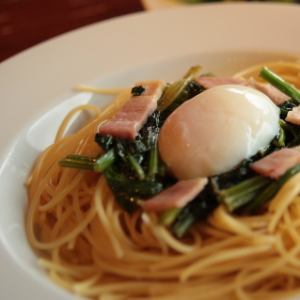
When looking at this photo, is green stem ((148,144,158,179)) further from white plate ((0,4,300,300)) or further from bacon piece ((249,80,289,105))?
white plate ((0,4,300,300))

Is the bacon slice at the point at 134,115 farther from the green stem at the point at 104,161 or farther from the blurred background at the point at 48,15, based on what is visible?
the blurred background at the point at 48,15

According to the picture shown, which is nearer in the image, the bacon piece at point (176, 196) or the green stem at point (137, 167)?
the bacon piece at point (176, 196)

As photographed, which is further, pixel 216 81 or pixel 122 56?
pixel 122 56

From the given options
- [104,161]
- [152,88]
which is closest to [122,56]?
[152,88]

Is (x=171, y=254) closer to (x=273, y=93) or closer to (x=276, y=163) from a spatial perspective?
(x=276, y=163)

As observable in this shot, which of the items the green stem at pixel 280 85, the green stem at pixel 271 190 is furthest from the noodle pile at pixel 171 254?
the green stem at pixel 280 85

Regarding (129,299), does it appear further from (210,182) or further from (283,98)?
(283,98)

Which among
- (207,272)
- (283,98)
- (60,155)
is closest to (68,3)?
(60,155)
